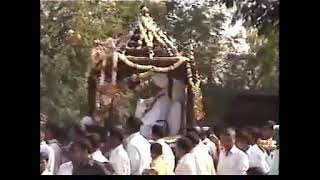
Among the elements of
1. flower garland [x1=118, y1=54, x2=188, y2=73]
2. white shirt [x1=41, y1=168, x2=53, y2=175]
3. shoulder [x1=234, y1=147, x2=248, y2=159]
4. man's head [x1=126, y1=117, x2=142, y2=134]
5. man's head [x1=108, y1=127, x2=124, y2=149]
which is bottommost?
white shirt [x1=41, y1=168, x2=53, y2=175]

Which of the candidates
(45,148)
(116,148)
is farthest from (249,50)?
(45,148)

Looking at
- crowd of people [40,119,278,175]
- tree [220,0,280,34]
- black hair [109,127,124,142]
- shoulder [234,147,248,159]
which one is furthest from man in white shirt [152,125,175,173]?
tree [220,0,280,34]

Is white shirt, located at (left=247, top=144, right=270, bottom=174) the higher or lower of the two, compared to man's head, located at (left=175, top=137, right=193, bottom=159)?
lower

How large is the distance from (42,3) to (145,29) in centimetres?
35

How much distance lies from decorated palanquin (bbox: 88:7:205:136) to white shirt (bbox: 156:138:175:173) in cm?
4

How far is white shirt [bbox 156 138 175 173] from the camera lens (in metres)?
2.62

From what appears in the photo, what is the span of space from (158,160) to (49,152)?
1.18 ft

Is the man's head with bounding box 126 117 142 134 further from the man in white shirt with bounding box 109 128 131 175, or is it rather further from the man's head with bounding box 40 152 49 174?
the man's head with bounding box 40 152 49 174

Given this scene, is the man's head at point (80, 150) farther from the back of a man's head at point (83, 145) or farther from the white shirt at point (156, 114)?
the white shirt at point (156, 114)

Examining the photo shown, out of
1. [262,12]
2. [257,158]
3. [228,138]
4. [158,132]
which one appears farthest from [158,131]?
[262,12]

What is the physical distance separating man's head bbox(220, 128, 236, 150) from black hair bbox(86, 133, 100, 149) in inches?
16.1

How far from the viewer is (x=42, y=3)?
2609 mm

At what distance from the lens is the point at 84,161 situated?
2613 millimetres
